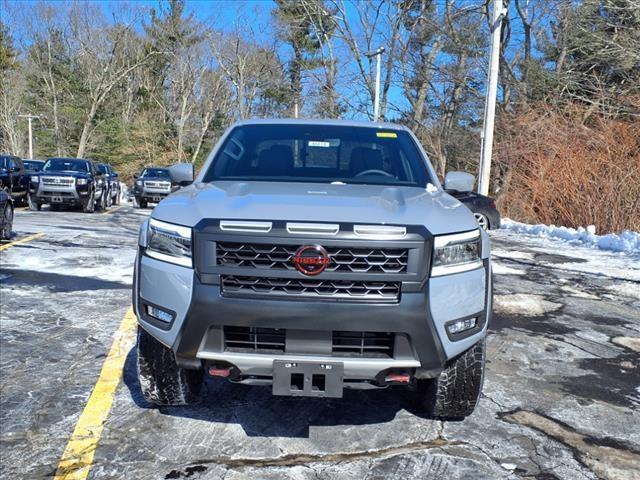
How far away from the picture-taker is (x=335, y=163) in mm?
4246

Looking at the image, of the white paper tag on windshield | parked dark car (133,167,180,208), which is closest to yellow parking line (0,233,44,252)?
the white paper tag on windshield

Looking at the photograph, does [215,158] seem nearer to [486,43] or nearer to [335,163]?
[335,163]

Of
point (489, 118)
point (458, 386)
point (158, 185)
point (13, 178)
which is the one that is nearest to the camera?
point (458, 386)

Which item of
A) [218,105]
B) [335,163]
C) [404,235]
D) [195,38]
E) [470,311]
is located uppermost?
[195,38]

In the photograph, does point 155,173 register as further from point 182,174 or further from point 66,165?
point 182,174

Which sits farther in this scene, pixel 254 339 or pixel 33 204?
pixel 33 204

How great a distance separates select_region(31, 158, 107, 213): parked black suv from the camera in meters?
16.9

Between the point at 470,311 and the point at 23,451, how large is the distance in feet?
7.81

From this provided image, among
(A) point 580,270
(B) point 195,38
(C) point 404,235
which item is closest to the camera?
(C) point 404,235

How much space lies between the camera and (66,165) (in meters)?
18.2

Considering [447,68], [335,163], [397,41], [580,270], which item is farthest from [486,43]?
[335,163]

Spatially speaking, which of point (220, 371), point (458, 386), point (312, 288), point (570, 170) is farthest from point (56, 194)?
point (458, 386)

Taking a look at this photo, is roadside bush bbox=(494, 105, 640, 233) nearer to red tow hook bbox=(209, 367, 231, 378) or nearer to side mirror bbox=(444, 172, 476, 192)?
side mirror bbox=(444, 172, 476, 192)

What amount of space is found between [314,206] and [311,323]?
628mm
